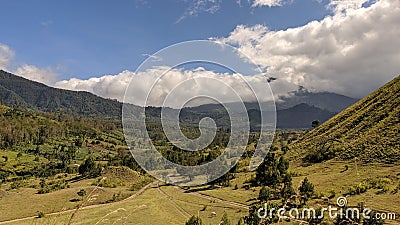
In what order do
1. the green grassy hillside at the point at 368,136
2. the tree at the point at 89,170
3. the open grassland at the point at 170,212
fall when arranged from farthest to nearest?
1. the tree at the point at 89,170
2. the green grassy hillside at the point at 368,136
3. the open grassland at the point at 170,212

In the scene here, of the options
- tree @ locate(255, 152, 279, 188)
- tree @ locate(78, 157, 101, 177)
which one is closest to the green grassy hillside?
tree @ locate(255, 152, 279, 188)

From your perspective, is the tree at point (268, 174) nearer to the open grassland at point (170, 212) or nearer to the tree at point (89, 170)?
the open grassland at point (170, 212)

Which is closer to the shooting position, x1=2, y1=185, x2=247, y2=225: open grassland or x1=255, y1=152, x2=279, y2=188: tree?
x1=2, y1=185, x2=247, y2=225: open grassland

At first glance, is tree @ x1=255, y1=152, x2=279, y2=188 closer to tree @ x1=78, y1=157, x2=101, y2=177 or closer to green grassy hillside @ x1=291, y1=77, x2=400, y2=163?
green grassy hillside @ x1=291, y1=77, x2=400, y2=163

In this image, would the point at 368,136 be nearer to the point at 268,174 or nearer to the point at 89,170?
the point at 268,174

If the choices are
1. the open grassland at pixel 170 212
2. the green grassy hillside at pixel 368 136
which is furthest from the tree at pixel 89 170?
the green grassy hillside at pixel 368 136

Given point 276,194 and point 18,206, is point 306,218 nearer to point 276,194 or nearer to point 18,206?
point 276,194

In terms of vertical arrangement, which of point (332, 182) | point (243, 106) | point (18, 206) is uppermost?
point (243, 106)

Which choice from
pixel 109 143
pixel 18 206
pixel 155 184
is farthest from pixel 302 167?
pixel 109 143

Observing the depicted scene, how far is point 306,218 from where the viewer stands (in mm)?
22828

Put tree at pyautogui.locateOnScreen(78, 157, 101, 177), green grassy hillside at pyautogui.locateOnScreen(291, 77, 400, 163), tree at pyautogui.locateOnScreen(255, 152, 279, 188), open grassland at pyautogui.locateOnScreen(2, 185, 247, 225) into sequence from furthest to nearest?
tree at pyautogui.locateOnScreen(78, 157, 101, 177), green grassy hillside at pyautogui.locateOnScreen(291, 77, 400, 163), tree at pyautogui.locateOnScreen(255, 152, 279, 188), open grassland at pyautogui.locateOnScreen(2, 185, 247, 225)

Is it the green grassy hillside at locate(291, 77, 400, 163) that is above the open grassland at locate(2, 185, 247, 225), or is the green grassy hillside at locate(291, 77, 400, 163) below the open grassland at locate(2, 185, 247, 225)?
above

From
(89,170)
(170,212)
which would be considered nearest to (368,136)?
(170,212)

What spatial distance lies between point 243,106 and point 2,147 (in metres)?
139
